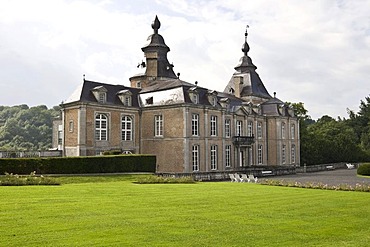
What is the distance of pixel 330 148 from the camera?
63406mm

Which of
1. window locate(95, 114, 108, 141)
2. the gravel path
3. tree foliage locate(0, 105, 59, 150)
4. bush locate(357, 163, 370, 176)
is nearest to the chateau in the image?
window locate(95, 114, 108, 141)

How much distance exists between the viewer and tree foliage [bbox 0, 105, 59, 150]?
83438 millimetres

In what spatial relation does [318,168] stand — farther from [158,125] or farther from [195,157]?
[158,125]

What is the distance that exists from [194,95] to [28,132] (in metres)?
59.2

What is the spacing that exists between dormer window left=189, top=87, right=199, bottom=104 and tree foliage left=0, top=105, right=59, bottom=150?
152 ft

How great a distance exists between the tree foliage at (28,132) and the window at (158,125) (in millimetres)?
43686

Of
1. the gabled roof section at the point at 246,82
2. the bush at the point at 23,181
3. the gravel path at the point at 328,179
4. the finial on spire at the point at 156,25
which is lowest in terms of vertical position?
the gravel path at the point at 328,179

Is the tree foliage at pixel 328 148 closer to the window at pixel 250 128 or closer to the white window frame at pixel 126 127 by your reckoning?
the window at pixel 250 128

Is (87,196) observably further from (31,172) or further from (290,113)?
(290,113)

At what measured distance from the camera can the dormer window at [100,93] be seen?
38.0m

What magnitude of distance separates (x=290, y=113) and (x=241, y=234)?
47225 mm

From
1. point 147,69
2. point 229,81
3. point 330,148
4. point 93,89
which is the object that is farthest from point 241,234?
point 330,148

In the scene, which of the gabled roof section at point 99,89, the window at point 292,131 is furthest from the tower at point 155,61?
the window at point 292,131

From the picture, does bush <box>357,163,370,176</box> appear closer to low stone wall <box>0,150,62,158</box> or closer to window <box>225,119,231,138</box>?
window <box>225,119,231,138</box>
